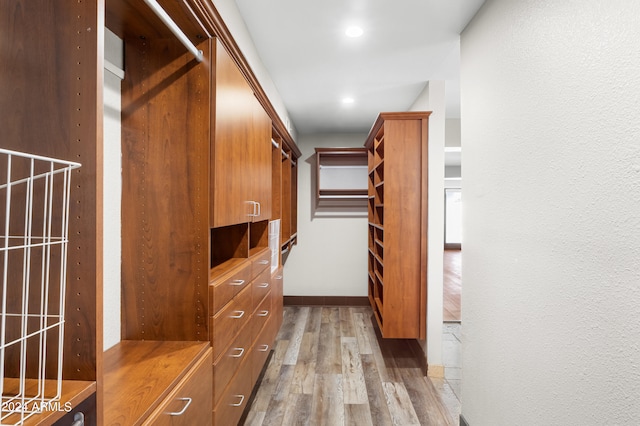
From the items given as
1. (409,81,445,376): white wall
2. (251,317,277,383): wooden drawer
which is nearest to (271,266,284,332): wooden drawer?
(251,317,277,383): wooden drawer

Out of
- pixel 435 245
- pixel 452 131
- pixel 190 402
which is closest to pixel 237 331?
pixel 190 402

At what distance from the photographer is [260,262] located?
98.0 inches

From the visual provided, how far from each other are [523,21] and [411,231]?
5.78 ft

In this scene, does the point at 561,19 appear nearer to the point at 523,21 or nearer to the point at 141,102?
the point at 523,21

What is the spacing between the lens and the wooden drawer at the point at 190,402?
1110 millimetres

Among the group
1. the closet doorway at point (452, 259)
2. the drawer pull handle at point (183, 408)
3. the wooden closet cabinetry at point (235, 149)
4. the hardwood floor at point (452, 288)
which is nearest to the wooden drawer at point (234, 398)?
the drawer pull handle at point (183, 408)

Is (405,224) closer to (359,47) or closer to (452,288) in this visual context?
(359,47)

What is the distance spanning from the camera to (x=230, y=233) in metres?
2.27

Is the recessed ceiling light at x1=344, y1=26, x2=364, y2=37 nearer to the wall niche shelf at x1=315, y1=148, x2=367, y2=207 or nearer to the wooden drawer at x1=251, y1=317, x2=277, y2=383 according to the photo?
the wooden drawer at x1=251, y1=317, x2=277, y2=383

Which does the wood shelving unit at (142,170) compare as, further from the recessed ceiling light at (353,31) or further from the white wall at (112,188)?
the recessed ceiling light at (353,31)

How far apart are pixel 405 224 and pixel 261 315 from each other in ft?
4.48

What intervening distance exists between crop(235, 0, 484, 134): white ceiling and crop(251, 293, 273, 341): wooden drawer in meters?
1.80

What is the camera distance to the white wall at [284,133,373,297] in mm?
5086

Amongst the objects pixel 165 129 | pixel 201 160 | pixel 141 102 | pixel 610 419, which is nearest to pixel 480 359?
pixel 610 419
